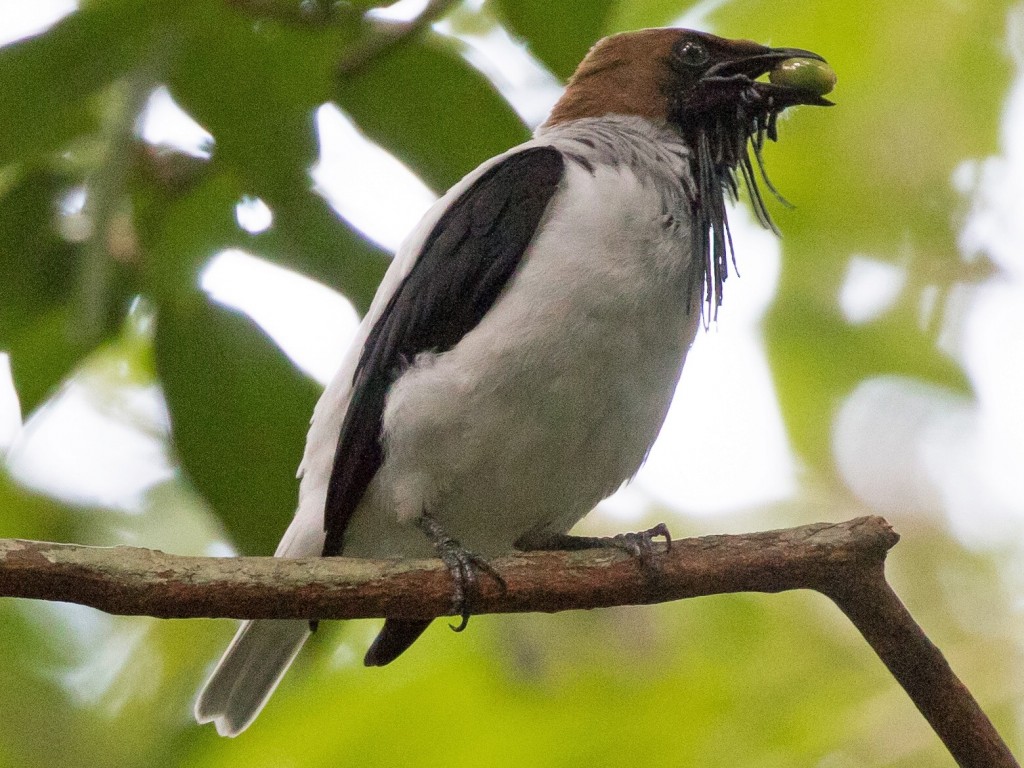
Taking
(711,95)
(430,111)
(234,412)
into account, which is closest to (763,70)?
(711,95)

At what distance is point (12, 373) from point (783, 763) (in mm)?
2138

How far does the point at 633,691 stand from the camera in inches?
131

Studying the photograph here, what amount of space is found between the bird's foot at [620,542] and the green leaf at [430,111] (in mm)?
877

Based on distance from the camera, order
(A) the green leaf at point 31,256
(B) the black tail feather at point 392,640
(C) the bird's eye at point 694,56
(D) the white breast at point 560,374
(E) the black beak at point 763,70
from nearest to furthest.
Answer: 1. (A) the green leaf at point 31,256
2. (D) the white breast at point 560,374
3. (B) the black tail feather at point 392,640
4. (E) the black beak at point 763,70
5. (C) the bird's eye at point 694,56

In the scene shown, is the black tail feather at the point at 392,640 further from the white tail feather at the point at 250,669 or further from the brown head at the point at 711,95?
the brown head at the point at 711,95

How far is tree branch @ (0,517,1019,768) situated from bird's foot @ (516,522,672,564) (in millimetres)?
45

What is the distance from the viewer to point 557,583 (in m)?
2.58

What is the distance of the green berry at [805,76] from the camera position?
3.38 meters

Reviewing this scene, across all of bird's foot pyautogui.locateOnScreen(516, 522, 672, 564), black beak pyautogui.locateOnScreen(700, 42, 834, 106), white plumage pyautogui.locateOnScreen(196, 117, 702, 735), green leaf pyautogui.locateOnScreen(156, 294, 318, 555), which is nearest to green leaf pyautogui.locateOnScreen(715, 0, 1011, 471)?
black beak pyautogui.locateOnScreen(700, 42, 834, 106)

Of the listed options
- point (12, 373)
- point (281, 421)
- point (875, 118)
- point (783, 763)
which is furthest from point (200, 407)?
point (875, 118)

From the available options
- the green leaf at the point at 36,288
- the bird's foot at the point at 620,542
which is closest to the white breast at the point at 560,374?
the bird's foot at the point at 620,542

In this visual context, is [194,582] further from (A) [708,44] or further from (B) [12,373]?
(A) [708,44]

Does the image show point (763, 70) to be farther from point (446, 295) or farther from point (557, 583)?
point (557, 583)

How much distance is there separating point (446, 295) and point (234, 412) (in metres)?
0.69
